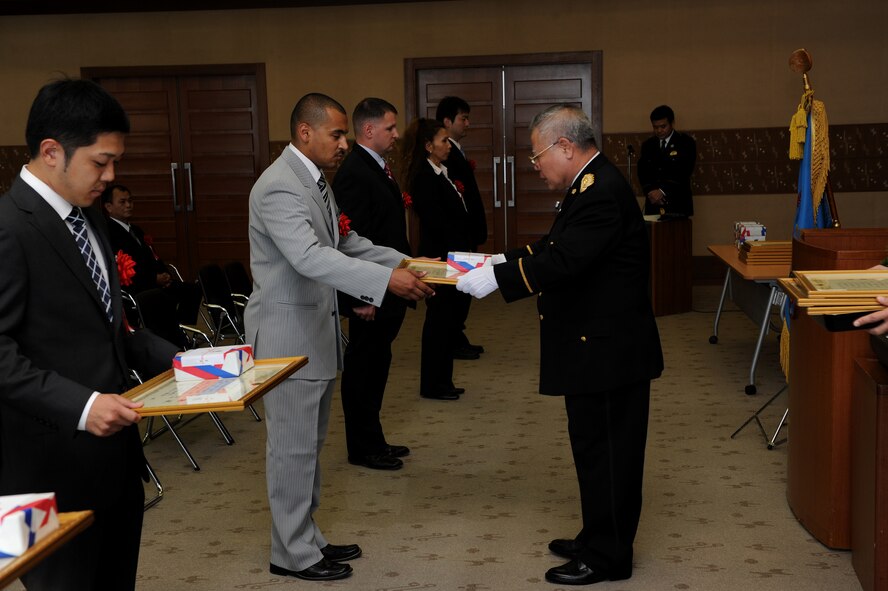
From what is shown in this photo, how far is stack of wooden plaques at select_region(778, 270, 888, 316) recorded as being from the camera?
268 cm

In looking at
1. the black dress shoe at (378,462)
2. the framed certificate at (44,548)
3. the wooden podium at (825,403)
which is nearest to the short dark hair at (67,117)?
the framed certificate at (44,548)

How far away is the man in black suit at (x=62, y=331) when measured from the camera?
2131 mm

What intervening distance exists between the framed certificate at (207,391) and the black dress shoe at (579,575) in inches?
60.1

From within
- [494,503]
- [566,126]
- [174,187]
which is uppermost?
[566,126]

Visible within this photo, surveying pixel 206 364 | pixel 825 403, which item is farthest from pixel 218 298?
pixel 206 364

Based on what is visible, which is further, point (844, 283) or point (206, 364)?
point (844, 283)

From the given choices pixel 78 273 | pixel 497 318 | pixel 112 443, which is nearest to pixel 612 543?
pixel 112 443

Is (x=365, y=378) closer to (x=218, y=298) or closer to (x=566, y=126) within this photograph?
(x=566, y=126)

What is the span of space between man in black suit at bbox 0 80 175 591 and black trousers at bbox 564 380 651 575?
1790 millimetres

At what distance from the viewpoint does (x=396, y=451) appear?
5.29 m

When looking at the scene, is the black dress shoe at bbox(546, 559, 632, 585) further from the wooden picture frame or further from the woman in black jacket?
the woman in black jacket

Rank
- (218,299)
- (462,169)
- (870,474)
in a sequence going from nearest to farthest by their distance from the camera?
(870,474), (218,299), (462,169)

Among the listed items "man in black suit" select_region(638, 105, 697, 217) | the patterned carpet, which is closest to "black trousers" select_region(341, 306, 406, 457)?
the patterned carpet

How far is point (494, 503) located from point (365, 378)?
102cm
